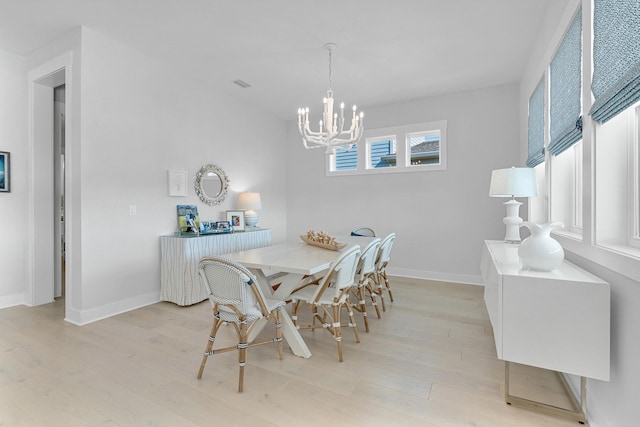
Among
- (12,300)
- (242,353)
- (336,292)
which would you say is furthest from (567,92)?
(12,300)

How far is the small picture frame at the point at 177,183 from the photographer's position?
146 inches

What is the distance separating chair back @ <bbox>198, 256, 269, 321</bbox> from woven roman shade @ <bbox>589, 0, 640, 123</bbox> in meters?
1.94

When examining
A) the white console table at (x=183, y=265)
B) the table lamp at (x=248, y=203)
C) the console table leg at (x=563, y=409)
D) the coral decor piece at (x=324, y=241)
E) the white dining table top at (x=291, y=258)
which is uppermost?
the table lamp at (x=248, y=203)

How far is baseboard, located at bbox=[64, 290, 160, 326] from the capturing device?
291 centimetres

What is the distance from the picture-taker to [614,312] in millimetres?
1419

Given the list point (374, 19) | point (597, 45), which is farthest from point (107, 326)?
point (597, 45)

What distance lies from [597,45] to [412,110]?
131 inches

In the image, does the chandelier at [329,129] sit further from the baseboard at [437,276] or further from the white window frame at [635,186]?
the baseboard at [437,276]

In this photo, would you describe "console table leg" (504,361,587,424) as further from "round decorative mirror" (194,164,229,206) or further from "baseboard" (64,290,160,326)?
"round decorative mirror" (194,164,229,206)

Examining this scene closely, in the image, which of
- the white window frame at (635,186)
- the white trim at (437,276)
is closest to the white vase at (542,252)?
the white window frame at (635,186)

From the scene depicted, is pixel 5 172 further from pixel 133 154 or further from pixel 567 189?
pixel 567 189

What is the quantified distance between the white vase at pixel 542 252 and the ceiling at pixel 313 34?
1798mm

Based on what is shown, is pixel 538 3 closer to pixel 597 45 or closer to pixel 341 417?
pixel 597 45

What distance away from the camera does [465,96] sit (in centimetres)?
442
